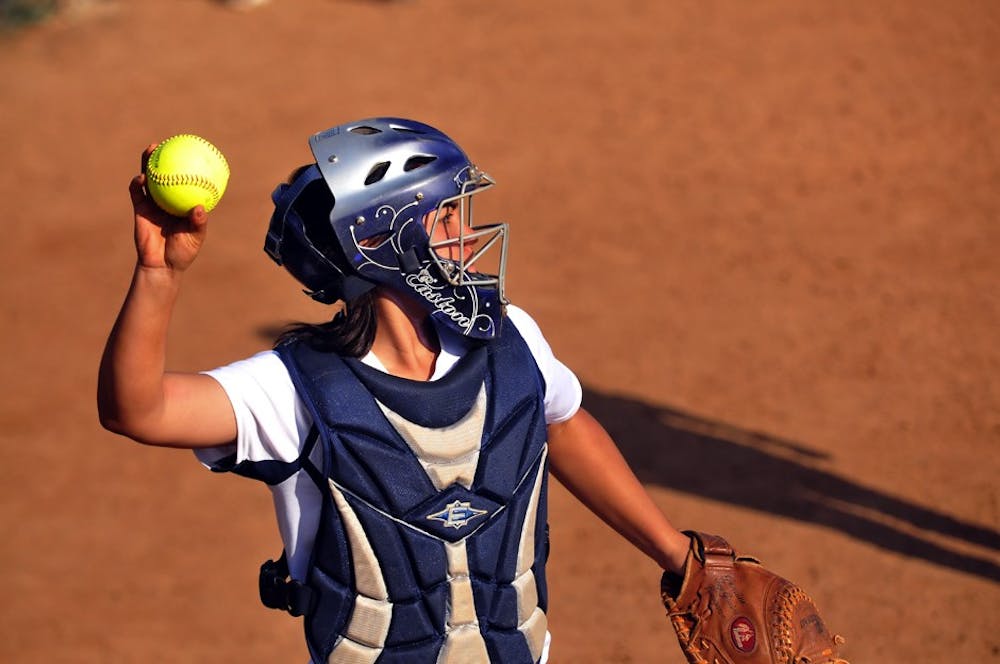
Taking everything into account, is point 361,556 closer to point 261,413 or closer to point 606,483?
point 261,413

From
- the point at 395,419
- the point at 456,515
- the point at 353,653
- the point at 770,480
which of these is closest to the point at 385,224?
the point at 395,419

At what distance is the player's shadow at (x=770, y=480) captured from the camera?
632 cm

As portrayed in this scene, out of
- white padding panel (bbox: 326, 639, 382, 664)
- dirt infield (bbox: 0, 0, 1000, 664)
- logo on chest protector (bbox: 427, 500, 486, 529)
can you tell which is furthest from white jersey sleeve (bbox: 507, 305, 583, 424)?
dirt infield (bbox: 0, 0, 1000, 664)

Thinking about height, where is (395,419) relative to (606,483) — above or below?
above

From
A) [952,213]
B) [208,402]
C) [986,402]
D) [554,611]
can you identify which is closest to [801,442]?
[986,402]

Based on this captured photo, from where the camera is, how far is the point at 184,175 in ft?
9.23


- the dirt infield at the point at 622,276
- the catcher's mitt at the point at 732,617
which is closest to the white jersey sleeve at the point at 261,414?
the catcher's mitt at the point at 732,617

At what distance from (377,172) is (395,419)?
1.94 feet

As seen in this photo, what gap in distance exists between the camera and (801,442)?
7031 mm

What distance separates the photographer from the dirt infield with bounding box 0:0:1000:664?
6207 millimetres

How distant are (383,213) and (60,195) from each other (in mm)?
7652

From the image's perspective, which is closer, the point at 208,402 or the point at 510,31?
the point at 208,402

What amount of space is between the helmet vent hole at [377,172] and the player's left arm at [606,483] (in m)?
0.79

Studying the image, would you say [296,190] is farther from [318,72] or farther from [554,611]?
[318,72]
